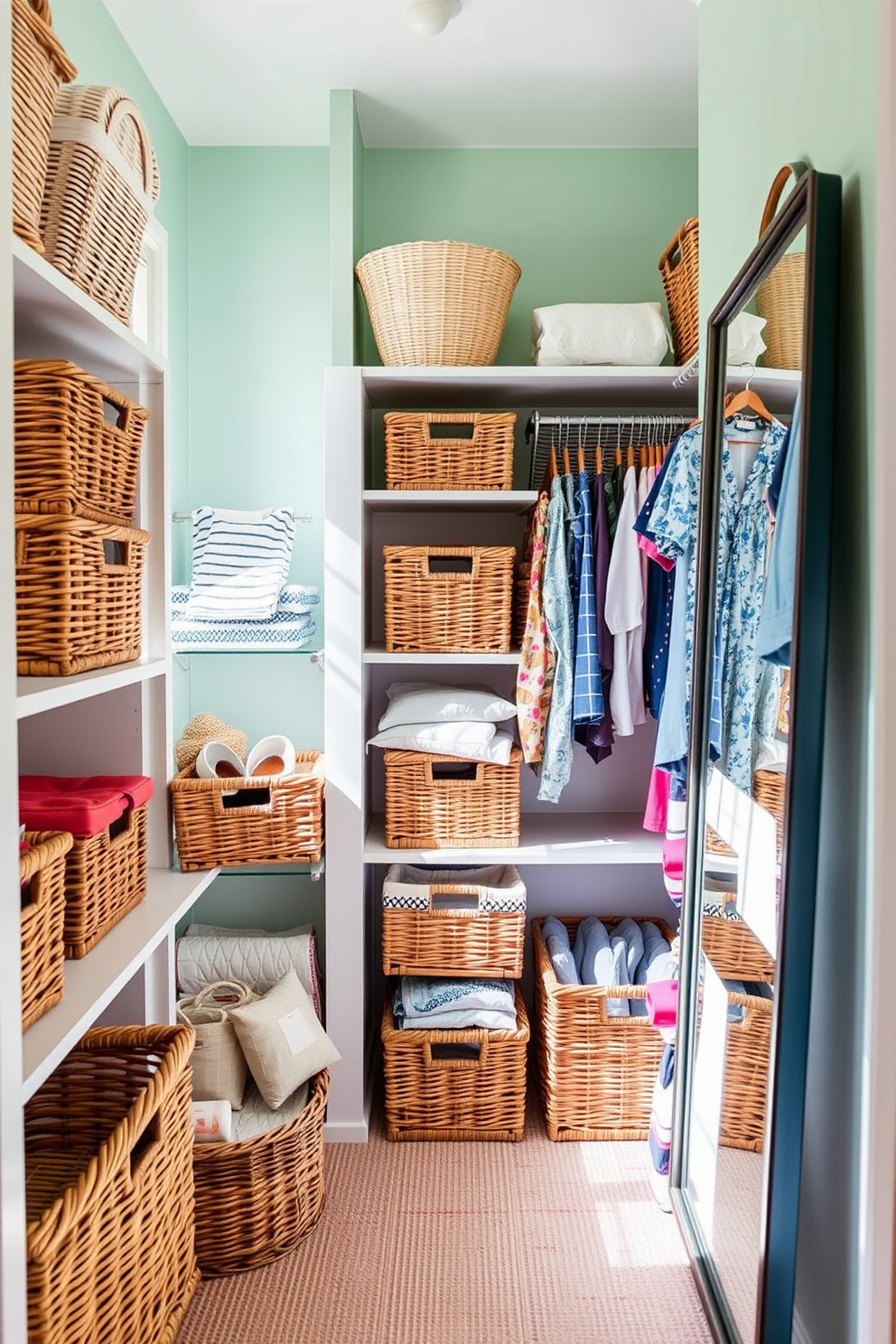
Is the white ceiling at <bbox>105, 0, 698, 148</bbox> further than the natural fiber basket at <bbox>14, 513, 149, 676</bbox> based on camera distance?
Yes

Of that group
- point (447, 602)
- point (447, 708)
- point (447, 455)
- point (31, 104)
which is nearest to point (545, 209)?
point (447, 455)

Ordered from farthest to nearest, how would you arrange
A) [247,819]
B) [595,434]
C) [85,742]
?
[595,434]
[247,819]
[85,742]

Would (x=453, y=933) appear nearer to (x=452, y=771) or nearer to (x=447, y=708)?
(x=452, y=771)

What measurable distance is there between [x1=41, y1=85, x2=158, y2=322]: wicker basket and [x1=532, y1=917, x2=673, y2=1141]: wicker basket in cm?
189

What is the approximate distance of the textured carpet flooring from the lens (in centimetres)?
188

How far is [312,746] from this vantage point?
3.01 metres

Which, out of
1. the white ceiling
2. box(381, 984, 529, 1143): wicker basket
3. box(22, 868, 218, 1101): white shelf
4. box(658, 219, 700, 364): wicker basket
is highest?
the white ceiling

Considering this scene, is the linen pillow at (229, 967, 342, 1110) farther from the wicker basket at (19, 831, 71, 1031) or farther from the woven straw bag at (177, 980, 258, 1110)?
the wicker basket at (19, 831, 71, 1031)

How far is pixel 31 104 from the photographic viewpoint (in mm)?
1345

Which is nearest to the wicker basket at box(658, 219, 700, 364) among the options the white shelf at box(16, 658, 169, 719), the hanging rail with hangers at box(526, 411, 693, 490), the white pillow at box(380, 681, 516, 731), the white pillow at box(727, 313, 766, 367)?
the hanging rail with hangers at box(526, 411, 693, 490)

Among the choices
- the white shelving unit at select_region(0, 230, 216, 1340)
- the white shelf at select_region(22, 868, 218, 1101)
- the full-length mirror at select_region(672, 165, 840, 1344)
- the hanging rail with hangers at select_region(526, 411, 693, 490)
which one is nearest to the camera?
the white shelving unit at select_region(0, 230, 216, 1340)

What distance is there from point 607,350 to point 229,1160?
6.73ft

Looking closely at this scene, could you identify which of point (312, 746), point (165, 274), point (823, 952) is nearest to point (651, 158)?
point (165, 274)

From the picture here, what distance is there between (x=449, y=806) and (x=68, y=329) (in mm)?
1453
